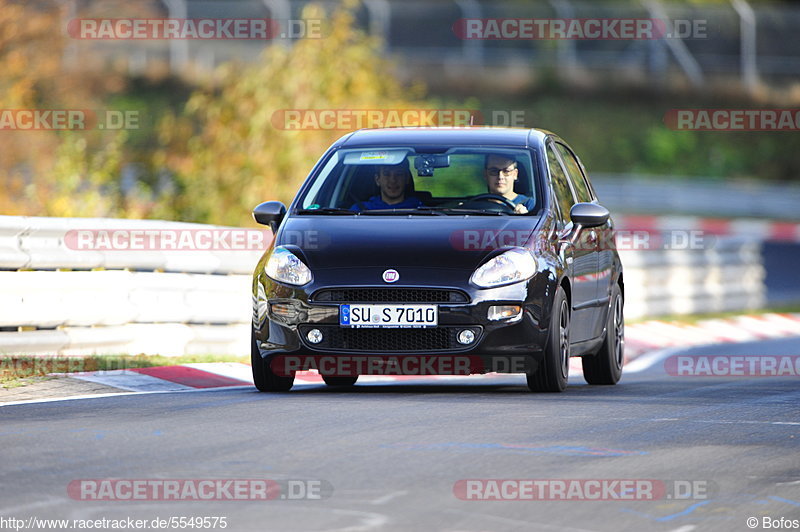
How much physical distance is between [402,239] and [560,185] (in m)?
1.76

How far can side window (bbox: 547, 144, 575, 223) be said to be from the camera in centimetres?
1180

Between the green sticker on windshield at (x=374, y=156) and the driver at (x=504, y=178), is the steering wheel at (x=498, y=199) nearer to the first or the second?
the driver at (x=504, y=178)

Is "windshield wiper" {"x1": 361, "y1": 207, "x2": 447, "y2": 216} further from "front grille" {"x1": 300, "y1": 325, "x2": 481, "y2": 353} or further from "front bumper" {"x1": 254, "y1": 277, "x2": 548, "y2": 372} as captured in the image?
"front grille" {"x1": 300, "y1": 325, "x2": 481, "y2": 353}

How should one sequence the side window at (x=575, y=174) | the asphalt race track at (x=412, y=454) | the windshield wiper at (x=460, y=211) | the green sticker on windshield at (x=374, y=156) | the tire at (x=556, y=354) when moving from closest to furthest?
the asphalt race track at (x=412, y=454)
the tire at (x=556, y=354)
the windshield wiper at (x=460, y=211)
the green sticker on windshield at (x=374, y=156)
the side window at (x=575, y=174)

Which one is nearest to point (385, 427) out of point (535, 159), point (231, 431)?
point (231, 431)

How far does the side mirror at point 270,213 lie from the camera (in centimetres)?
1159

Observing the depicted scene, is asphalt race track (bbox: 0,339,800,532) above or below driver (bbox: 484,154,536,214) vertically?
below

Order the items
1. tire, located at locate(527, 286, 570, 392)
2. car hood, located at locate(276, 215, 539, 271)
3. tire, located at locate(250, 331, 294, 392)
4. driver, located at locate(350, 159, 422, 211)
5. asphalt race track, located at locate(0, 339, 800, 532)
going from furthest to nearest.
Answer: driver, located at locate(350, 159, 422, 211)
tire, located at locate(250, 331, 294, 392)
tire, located at locate(527, 286, 570, 392)
car hood, located at locate(276, 215, 539, 271)
asphalt race track, located at locate(0, 339, 800, 532)

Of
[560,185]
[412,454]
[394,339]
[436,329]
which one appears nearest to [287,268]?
[394,339]

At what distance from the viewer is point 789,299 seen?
29625 millimetres

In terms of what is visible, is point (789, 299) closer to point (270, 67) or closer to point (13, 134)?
point (270, 67)

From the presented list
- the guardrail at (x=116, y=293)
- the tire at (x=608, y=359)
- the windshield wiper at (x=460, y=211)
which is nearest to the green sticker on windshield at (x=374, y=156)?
the windshield wiper at (x=460, y=211)

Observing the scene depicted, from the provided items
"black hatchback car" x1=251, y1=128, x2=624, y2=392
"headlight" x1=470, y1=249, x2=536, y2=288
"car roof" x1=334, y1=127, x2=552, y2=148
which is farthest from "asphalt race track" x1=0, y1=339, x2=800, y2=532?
"car roof" x1=334, y1=127, x2=552, y2=148

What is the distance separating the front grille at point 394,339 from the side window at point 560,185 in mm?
1588
